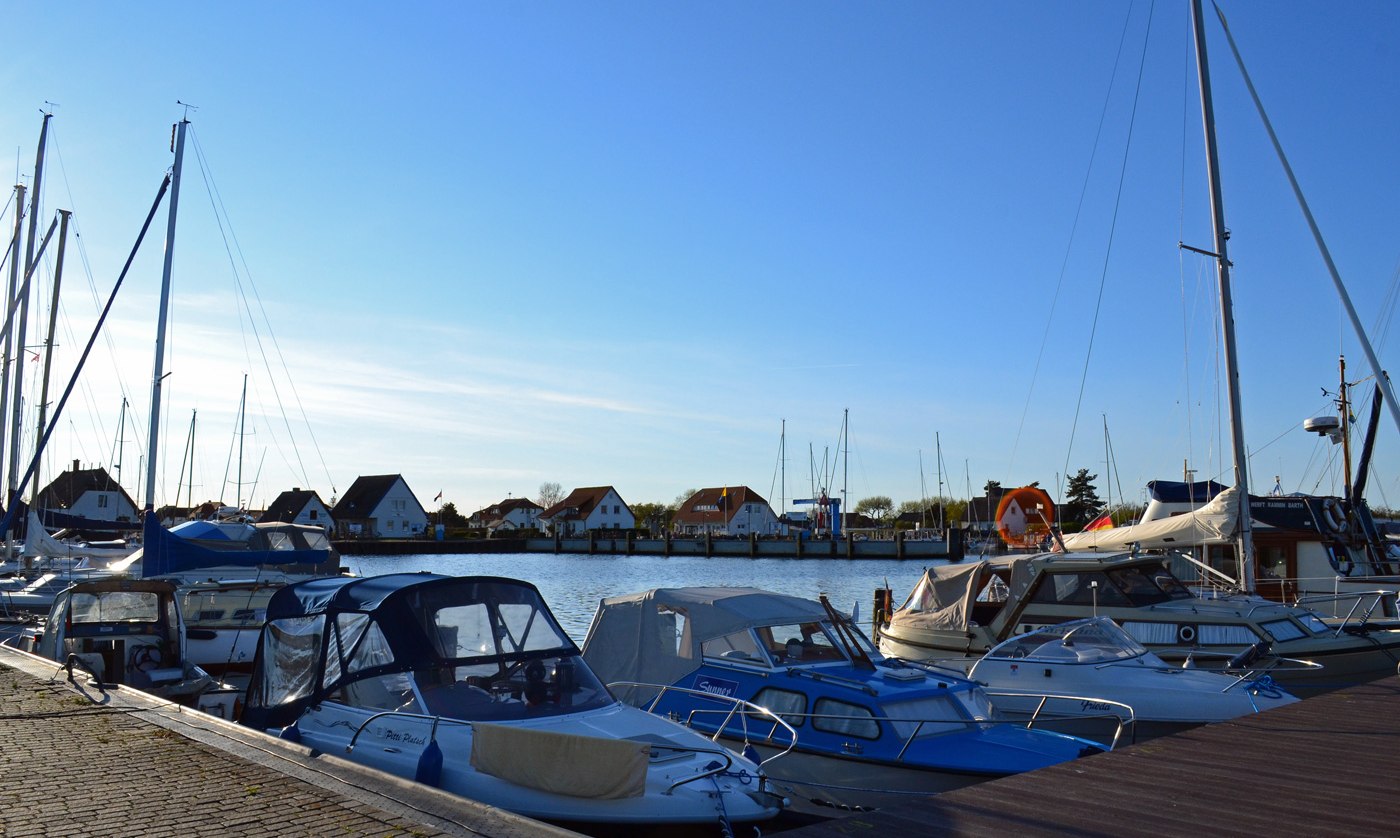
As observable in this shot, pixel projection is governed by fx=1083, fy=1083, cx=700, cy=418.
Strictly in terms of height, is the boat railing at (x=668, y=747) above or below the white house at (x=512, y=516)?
below

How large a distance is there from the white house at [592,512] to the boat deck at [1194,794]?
11589 cm

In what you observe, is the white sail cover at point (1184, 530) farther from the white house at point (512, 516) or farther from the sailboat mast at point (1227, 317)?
the white house at point (512, 516)

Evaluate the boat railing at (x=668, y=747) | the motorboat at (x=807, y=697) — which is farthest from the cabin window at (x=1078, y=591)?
the boat railing at (x=668, y=747)

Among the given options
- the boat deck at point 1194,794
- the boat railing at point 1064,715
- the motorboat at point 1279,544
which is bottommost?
the boat railing at point 1064,715

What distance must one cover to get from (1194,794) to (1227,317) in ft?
59.3

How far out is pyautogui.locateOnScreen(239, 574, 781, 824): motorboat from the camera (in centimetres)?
820

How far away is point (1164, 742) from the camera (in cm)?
1012

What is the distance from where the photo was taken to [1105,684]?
15211 mm

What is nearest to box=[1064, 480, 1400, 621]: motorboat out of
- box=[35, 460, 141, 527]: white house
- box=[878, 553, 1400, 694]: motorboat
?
box=[878, 553, 1400, 694]: motorboat

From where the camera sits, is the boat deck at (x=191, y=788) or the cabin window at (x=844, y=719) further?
the cabin window at (x=844, y=719)

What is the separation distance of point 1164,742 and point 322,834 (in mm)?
7468

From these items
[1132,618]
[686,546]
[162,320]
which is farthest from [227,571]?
[686,546]

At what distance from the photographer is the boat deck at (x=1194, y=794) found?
281 inches

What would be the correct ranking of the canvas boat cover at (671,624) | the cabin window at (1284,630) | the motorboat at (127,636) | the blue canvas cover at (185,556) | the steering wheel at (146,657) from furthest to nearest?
the blue canvas cover at (185,556) < the cabin window at (1284,630) < the steering wheel at (146,657) < the motorboat at (127,636) < the canvas boat cover at (671,624)
